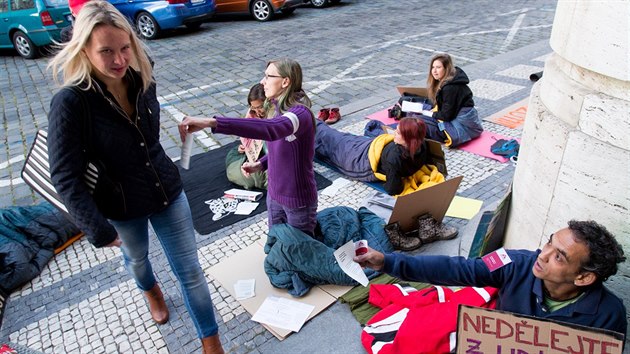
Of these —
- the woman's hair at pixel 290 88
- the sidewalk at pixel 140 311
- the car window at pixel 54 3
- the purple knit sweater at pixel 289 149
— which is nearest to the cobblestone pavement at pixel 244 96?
the sidewalk at pixel 140 311

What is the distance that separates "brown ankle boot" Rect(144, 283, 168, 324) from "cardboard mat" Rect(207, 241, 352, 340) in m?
0.48

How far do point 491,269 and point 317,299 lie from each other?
4.44 feet

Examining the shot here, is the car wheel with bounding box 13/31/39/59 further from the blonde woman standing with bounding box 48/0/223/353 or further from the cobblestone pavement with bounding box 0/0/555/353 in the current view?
the blonde woman standing with bounding box 48/0/223/353

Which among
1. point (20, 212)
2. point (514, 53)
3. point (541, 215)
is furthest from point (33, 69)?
point (541, 215)

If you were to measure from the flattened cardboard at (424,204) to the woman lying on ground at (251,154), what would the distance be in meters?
1.45

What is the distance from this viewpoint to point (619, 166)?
7.64 feet

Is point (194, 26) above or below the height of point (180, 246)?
below

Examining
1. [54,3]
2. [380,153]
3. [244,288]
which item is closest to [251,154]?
[380,153]

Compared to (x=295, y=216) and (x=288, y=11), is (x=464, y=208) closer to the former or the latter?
(x=295, y=216)

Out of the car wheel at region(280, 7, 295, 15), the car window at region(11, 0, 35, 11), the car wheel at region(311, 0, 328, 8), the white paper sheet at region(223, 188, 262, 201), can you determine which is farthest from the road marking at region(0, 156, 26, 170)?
the car wheel at region(311, 0, 328, 8)

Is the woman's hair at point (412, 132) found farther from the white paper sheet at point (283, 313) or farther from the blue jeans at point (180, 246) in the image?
the blue jeans at point (180, 246)

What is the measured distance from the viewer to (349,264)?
7.11 ft

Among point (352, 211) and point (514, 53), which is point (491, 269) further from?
point (514, 53)

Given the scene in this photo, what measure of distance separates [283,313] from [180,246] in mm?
991
